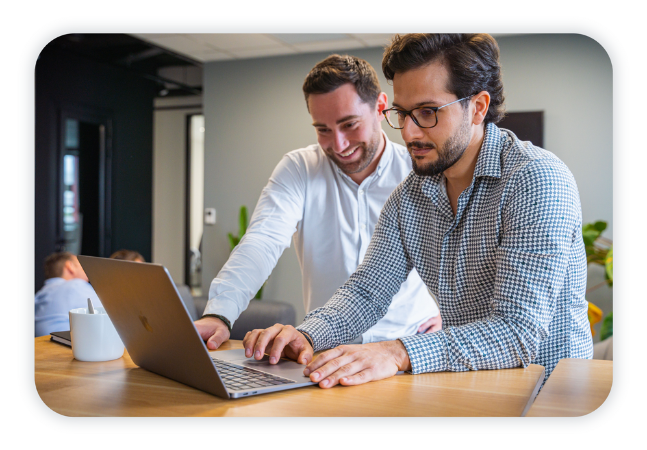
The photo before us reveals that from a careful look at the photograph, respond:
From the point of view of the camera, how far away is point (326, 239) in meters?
1.60

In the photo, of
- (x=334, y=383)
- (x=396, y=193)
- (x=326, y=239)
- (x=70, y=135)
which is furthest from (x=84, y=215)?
(x=334, y=383)

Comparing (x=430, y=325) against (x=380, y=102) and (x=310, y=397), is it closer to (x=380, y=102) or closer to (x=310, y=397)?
(x=380, y=102)

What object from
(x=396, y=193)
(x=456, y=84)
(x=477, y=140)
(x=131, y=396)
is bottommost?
(x=131, y=396)

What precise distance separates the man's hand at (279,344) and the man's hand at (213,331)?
0.13m

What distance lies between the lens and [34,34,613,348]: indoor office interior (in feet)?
4.28

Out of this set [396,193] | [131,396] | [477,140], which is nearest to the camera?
[131,396]

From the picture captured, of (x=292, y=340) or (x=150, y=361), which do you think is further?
(x=292, y=340)

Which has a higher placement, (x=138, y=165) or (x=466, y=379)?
(x=138, y=165)

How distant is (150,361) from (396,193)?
66cm

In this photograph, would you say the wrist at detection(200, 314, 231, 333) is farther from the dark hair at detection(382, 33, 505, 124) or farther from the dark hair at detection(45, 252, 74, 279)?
the dark hair at detection(45, 252, 74, 279)

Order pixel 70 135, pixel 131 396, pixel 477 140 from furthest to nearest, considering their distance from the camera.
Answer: pixel 70 135 → pixel 477 140 → pixel 131 396

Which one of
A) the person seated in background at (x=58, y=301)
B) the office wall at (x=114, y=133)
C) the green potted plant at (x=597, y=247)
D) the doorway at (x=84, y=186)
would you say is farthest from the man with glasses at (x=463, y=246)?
the doorway at (x=84, y=186)

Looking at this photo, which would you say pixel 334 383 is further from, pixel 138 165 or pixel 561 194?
pixel 138 165

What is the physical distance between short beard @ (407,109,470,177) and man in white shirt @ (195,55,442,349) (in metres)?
0.46
